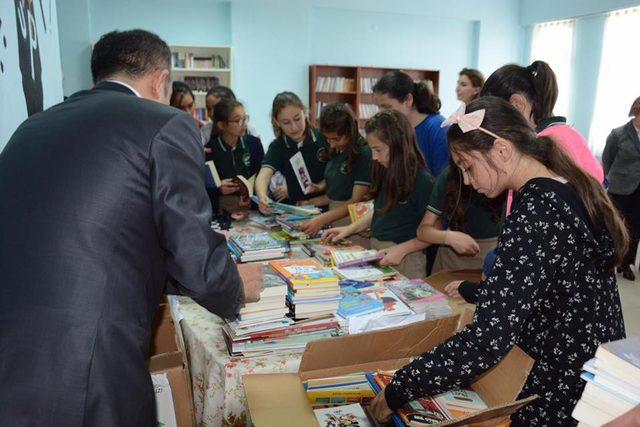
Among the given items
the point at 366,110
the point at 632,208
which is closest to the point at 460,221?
the point at 632,208

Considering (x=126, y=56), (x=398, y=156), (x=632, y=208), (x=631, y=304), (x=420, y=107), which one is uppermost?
(x=126, y=56)

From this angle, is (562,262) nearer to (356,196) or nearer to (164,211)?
(164,211)

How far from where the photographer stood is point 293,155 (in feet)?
10.8

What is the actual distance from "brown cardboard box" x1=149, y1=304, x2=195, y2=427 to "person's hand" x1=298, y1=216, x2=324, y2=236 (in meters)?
1.09

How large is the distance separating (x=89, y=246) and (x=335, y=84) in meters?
7.00

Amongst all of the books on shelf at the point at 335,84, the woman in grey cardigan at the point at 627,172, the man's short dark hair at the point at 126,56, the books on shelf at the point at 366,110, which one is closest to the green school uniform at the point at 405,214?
the man's short dark hair at the point at 126,56

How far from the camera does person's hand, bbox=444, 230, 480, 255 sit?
215 centimetres

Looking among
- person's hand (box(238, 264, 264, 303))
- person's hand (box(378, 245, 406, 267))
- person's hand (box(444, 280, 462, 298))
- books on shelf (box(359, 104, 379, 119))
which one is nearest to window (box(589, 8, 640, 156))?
books on shelf (box(359, 104, 379, 119))

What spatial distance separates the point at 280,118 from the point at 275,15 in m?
4.70

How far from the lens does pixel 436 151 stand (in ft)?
9.60

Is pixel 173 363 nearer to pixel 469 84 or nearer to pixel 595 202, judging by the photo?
pixel 595 202

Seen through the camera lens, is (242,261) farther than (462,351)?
Yes

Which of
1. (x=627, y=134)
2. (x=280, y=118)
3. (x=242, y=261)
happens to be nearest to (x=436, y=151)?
(x=280, y=118)

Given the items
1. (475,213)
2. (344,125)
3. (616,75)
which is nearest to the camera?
(475,213)
